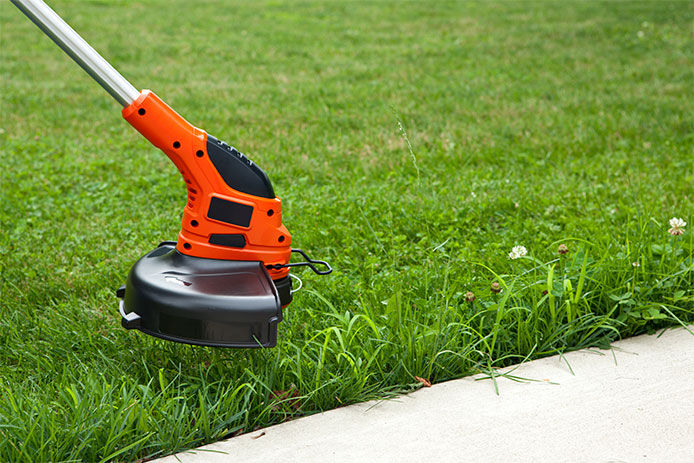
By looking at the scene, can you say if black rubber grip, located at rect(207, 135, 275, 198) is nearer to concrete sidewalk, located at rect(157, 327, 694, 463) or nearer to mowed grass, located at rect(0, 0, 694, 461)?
mowed grass, located at rect(0, 0, 694, 461)

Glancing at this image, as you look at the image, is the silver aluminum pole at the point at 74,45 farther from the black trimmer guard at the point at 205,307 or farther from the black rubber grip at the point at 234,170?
the black trimmer guard at the point at 205,307

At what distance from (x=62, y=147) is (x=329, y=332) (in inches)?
148

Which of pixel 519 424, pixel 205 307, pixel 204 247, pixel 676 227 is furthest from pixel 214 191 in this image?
pixel 676 227

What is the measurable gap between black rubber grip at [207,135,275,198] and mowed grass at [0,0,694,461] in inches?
19.6

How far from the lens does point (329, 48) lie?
909cm

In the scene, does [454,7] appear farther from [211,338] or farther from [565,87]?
[211,338]

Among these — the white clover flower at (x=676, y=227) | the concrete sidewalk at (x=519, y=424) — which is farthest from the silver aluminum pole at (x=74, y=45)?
the white clover flower at (x=676, y=227)

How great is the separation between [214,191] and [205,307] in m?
0.38

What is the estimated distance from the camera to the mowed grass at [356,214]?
2.20 meters

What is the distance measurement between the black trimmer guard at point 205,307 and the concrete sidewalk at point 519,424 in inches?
11.5

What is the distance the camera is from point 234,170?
2209mm

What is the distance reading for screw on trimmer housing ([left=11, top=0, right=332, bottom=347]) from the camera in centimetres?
205

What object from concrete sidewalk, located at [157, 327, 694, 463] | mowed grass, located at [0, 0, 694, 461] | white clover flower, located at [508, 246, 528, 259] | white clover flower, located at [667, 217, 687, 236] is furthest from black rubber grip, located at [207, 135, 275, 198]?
white clover flower, located at [667, 217, 687, 236]

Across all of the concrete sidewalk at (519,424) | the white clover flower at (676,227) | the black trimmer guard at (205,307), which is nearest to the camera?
the concrete sidewalk at (519,424)
